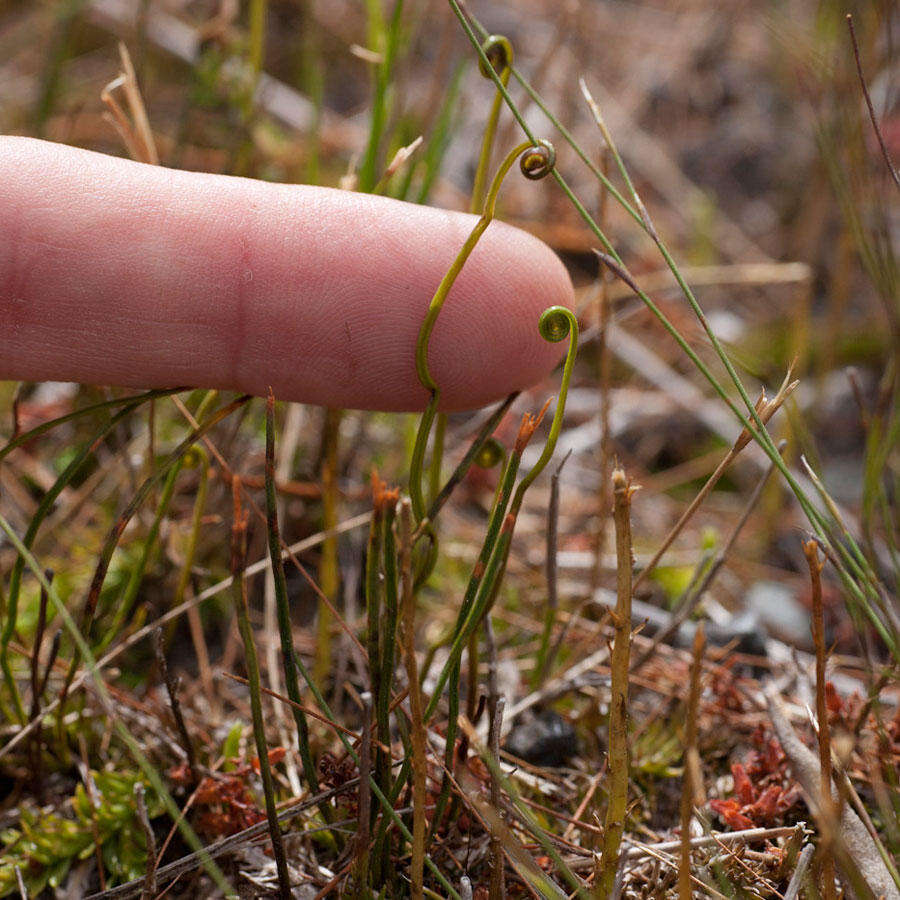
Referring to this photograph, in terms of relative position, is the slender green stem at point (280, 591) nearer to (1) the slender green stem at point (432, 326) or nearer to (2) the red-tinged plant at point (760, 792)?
(1) the slender green stem at point (432, 326)

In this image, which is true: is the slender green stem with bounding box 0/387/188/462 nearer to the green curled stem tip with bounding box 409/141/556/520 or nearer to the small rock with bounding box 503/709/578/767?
the green curled stem tip with bounding box 409/141/556/520

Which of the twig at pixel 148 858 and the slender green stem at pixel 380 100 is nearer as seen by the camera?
the twig at pixel 148 858

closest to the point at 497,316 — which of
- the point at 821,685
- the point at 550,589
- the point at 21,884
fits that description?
the point at 550,589

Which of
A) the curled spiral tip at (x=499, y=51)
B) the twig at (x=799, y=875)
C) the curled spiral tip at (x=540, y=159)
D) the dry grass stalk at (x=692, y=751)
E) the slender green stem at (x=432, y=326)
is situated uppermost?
the curled spiral tip at (x=499, y=51)

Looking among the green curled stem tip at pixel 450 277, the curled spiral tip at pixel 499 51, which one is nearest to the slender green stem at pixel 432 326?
the green curled stem tip at pixel 450 277

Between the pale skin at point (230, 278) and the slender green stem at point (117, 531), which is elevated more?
the pale skin at point (230, 278)

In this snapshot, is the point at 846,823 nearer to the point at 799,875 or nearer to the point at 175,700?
the point at 799,875

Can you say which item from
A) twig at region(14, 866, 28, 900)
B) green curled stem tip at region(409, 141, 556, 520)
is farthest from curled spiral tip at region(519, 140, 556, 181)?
twig at region(14, 866, 28, 900)
